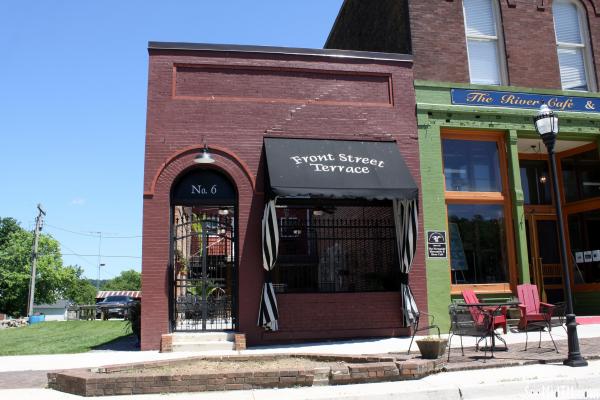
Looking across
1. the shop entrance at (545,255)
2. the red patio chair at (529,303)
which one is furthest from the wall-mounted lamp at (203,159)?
the shop entrance at (545,255)

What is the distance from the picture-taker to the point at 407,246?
1297 centimetres

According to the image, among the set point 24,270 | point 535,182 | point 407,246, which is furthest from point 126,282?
point 407,246

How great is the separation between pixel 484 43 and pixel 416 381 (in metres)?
10.9

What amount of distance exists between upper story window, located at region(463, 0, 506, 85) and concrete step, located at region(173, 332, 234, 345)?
9.42 meters

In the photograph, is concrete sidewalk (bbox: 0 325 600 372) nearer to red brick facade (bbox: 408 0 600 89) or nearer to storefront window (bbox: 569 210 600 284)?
storefront window (bbox: 569 210 600 284)

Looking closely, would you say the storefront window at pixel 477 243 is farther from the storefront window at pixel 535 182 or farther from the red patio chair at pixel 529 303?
the storefront window at pixel 535 182

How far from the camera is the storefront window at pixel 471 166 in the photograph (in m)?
14.4

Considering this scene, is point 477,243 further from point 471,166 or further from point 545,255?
point 545,255

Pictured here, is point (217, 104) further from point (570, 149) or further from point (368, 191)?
point (570, 149)

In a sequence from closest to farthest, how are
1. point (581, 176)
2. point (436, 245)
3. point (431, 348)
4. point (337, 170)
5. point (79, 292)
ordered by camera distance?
point (431, 348)
point (337, 170)
point (436, 245)
point (581, 176)
point (79, 292)

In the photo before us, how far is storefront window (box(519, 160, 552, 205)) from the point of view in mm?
17031

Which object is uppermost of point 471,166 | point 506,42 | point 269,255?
point 506,42

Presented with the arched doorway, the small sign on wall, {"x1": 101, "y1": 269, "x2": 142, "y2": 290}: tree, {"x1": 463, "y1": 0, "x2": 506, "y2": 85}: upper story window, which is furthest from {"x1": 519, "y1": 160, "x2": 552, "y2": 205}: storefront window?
{"x1": 101, "y1": 269, "x2": 142, "y2": 290}: tree

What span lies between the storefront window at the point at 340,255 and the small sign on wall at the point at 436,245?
2.76ft
